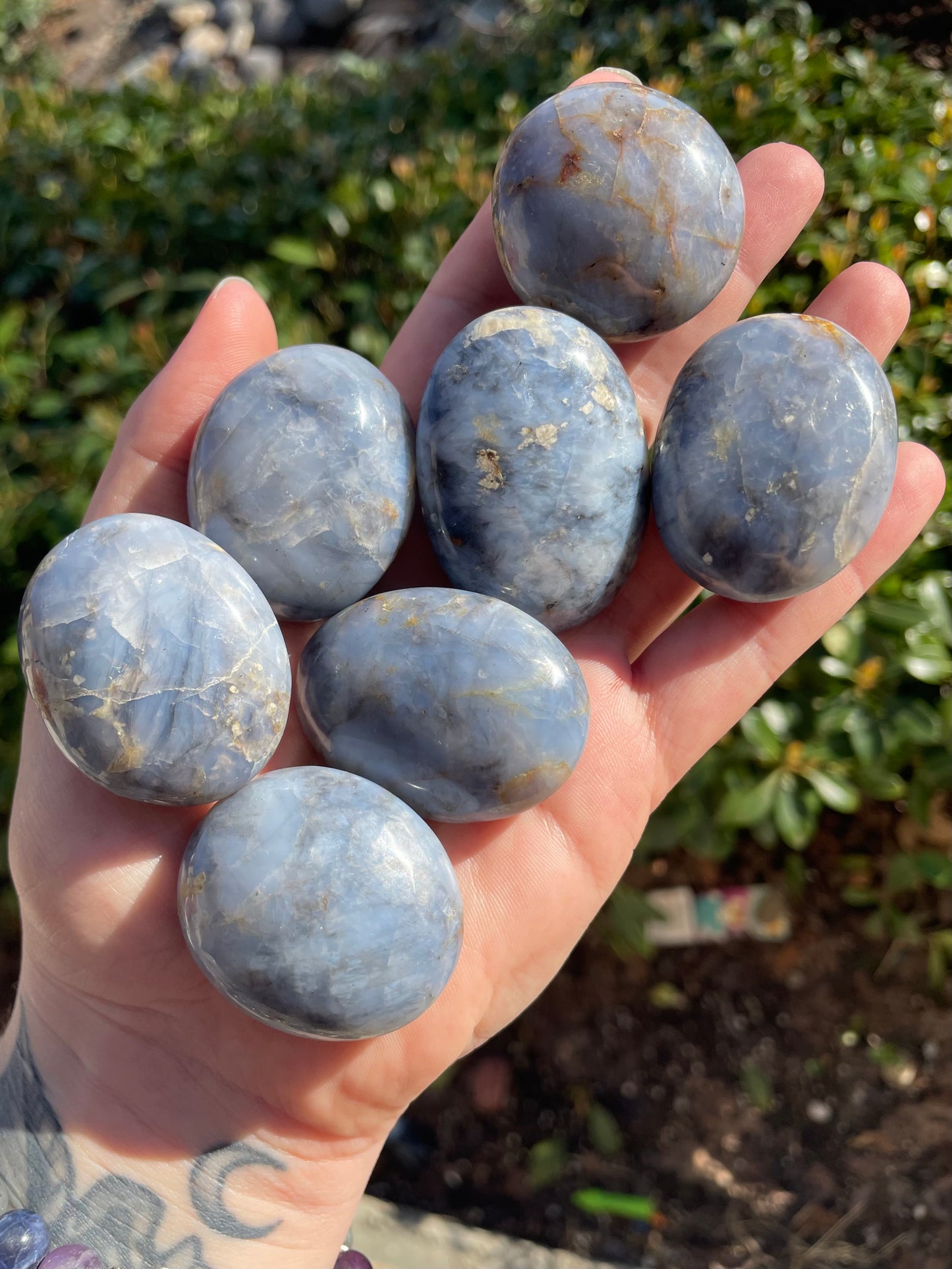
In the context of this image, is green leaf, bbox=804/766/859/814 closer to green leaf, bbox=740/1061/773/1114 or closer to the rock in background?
green leaf, bbox=740/1061/773/1114

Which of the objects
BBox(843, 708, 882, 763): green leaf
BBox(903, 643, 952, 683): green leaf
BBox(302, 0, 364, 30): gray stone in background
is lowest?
BBox(843, 708, 882, 763): green leaf

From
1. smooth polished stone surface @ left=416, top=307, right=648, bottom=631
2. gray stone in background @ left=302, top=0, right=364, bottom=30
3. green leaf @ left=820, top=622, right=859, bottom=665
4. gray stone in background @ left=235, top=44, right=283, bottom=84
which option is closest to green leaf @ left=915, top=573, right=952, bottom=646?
green leaf @ left=820, top=622, right=859, bottom=665

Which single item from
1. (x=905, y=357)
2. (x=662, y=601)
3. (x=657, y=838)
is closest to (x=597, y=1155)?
(x=657, y=838)

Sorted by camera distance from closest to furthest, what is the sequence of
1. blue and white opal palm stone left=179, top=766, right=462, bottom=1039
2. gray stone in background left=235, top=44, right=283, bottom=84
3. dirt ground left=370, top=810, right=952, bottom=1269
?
1. blue and white opal palm stone left=179, top=766, right=462, bottom=1039
2. dirt ground left=370, top=810, right=952, bottom=1269
3. gray stone in background left=235, top=44, right=283, bottom=84

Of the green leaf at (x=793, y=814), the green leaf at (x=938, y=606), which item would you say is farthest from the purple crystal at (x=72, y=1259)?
the green leaf at (x=938, y=606)

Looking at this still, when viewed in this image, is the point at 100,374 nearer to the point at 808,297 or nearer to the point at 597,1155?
the point at 808,297

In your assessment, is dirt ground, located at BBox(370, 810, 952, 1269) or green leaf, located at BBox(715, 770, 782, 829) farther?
dirt ground, located at BBox(370, 810, 952, 1269)

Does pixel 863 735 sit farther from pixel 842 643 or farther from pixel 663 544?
pixel 663 544

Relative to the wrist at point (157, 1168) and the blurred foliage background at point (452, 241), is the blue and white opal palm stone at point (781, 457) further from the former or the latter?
the wrist at point (157, 1168)
